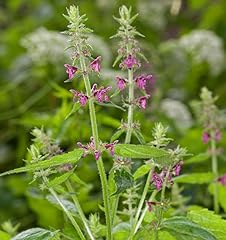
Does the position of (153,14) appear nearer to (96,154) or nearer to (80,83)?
(80,83)

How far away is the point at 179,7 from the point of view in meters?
3.65

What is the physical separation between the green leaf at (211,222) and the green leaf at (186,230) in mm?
111

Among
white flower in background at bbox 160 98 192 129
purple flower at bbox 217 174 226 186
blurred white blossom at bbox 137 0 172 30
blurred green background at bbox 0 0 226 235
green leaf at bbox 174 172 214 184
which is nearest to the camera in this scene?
green leaf at bbox 174 172 214 184

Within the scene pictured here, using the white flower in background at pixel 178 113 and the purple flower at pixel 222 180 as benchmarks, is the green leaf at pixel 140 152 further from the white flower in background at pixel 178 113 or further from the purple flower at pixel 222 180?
the white flower in background at pixel 178 113

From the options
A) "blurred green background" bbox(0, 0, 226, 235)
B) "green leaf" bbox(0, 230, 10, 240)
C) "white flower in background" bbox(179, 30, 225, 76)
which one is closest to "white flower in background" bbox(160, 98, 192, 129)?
"blurred green background" bbox(0, 0, 226, 235)

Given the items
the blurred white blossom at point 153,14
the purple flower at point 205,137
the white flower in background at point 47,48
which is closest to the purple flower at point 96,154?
the purple flower at point 205,137

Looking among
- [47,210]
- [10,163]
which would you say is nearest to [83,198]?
[47,210]

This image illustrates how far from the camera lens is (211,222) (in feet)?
3.20

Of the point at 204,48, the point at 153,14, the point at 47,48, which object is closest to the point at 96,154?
the point at 47,48

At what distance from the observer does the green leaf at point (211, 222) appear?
3.18 ft

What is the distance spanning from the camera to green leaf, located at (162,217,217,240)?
84cm

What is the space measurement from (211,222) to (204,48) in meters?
1.83

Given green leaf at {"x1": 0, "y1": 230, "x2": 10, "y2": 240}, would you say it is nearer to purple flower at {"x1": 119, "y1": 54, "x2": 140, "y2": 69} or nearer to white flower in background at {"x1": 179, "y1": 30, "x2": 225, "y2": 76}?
purple flower at {"x1": 119, "y1": 54, "x2": 140, "y2": 69}

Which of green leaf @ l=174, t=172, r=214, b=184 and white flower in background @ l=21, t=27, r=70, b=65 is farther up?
white flower in background @ l=21, t=27, r=70, b=65
